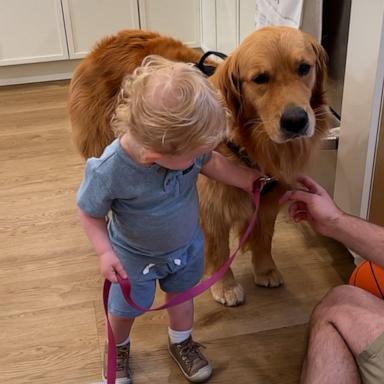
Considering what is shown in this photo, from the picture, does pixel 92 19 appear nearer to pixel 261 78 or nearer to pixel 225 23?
pixel 225 23

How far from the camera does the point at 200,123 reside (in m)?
1.04

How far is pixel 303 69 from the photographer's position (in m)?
Answer: 1.33

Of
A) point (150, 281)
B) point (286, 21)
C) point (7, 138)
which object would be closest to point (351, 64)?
point (286, 21)

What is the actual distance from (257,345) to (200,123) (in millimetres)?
808

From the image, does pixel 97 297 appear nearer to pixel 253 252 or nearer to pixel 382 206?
pixel 253 252

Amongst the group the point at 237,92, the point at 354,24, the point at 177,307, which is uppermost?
the point at 354,24

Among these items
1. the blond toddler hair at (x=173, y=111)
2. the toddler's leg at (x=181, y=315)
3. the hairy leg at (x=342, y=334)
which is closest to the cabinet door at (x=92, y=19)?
the toddler's leg at (x=181, y=315)

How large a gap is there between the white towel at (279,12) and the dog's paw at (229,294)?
2.68 ft

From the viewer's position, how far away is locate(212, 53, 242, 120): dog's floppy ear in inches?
54.8

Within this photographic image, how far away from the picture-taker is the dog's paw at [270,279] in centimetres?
180

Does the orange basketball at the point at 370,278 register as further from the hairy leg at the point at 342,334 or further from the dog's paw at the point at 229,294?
the dog's paw at the point at 229,294

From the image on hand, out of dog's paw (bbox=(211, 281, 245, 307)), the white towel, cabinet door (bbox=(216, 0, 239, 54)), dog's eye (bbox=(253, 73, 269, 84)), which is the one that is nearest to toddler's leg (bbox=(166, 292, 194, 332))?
dog's paw (bbox=(211, 281, 245, 307))

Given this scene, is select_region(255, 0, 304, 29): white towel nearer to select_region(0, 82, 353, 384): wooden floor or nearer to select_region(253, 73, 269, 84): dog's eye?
select_region(253, 73, 269, 84): dog's eye

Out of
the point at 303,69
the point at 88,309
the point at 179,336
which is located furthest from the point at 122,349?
the point at 303,69
